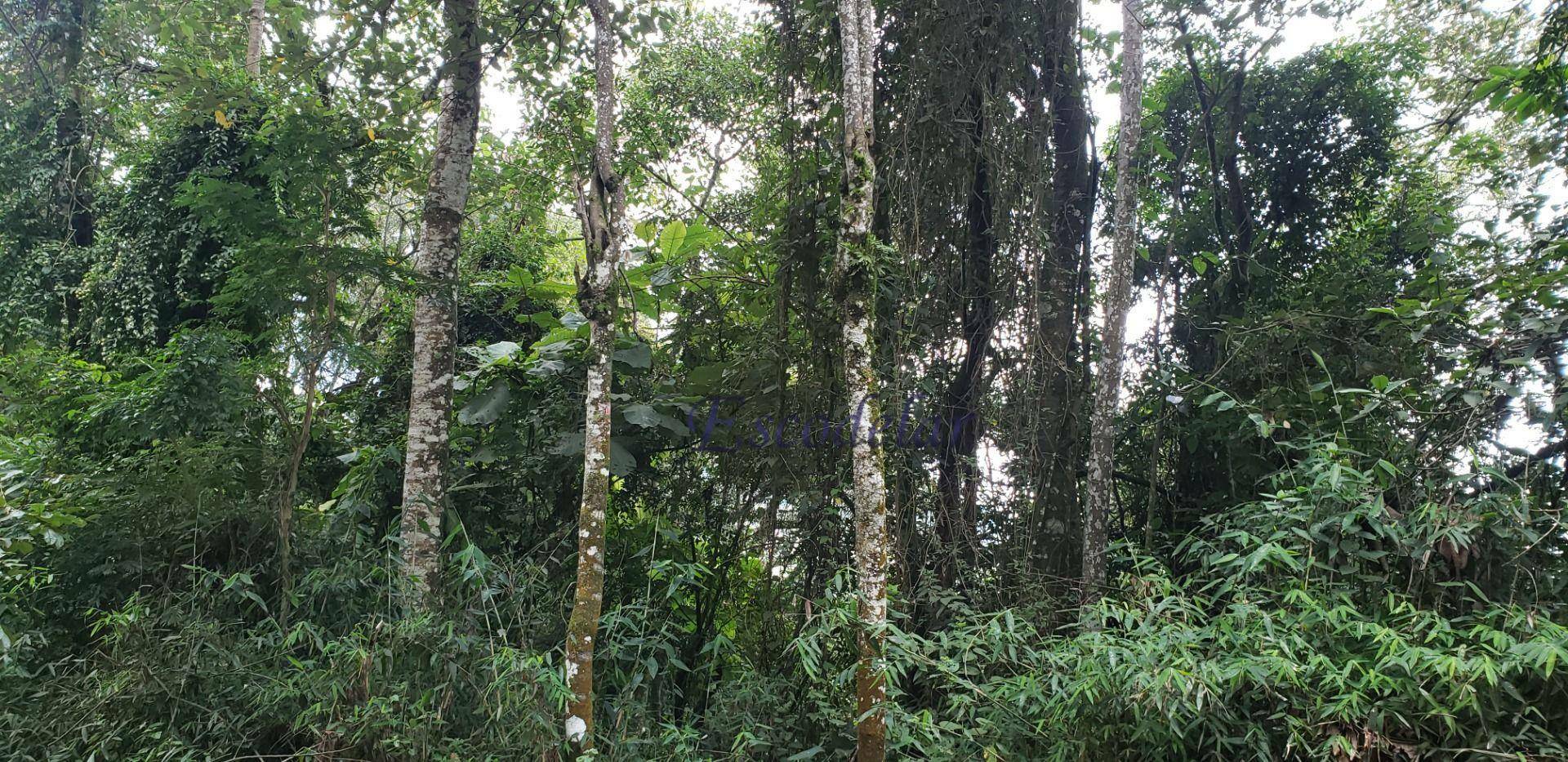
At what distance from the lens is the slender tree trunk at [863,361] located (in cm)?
281

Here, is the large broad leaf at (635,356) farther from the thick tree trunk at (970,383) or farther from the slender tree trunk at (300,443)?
Answer: the thick tree trunk at (970,383)

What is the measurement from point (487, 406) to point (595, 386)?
5.30ft

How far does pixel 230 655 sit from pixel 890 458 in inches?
111

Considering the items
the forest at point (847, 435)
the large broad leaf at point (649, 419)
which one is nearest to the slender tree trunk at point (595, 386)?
the forest at point (847, 435)

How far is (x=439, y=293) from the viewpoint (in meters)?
4.02

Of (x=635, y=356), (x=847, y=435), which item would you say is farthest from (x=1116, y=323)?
(x=635, y=356)

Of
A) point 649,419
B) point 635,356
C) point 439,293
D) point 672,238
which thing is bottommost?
point 649,419

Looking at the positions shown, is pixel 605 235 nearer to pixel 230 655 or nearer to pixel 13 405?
pixel 230 655

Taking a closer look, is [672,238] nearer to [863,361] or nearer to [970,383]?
[970,383]

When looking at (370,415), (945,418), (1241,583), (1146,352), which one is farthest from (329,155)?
(1146,352)

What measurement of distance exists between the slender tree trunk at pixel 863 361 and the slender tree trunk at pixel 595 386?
918 millimetres

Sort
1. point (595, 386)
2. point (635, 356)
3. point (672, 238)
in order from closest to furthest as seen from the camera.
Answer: point (595, 386)
point (635, 356)
point (672, 238)

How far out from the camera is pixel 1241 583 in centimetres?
315

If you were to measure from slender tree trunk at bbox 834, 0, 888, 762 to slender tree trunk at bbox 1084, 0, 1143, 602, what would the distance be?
1.42 m
